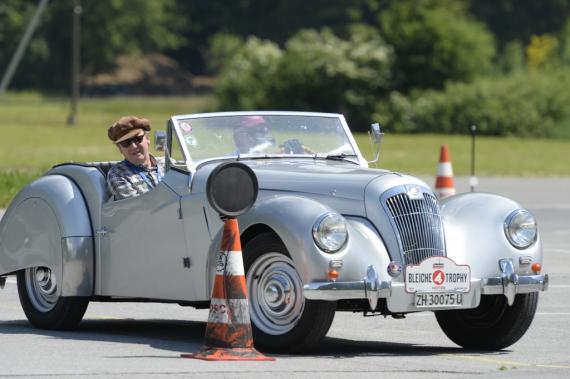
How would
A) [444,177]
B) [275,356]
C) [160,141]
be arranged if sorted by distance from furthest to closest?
[444,177]
[160,141]
[275,356]

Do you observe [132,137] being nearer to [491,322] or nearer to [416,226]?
[416,226]

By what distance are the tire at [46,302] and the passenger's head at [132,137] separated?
3.16 ft

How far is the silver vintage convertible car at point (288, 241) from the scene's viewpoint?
9156 millimetres

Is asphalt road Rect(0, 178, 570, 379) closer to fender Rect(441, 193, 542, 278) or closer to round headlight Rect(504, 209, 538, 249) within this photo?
fender Rect(441, 193, 542, 278)

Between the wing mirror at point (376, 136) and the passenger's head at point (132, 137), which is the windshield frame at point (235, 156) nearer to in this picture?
the wing mirror at point (376, 136)

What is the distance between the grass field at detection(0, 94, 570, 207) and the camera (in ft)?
119

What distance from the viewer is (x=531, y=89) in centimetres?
6662

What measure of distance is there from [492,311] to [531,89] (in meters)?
57.5

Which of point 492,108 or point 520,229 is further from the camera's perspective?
point 492,108

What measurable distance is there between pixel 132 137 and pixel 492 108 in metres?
54.7

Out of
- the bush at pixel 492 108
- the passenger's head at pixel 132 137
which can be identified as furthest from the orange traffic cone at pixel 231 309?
the bush at pixel 492 108

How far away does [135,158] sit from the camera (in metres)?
11.0

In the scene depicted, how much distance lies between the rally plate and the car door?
142cm

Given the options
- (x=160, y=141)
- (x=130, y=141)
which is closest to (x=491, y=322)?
(x=160, y=141)
